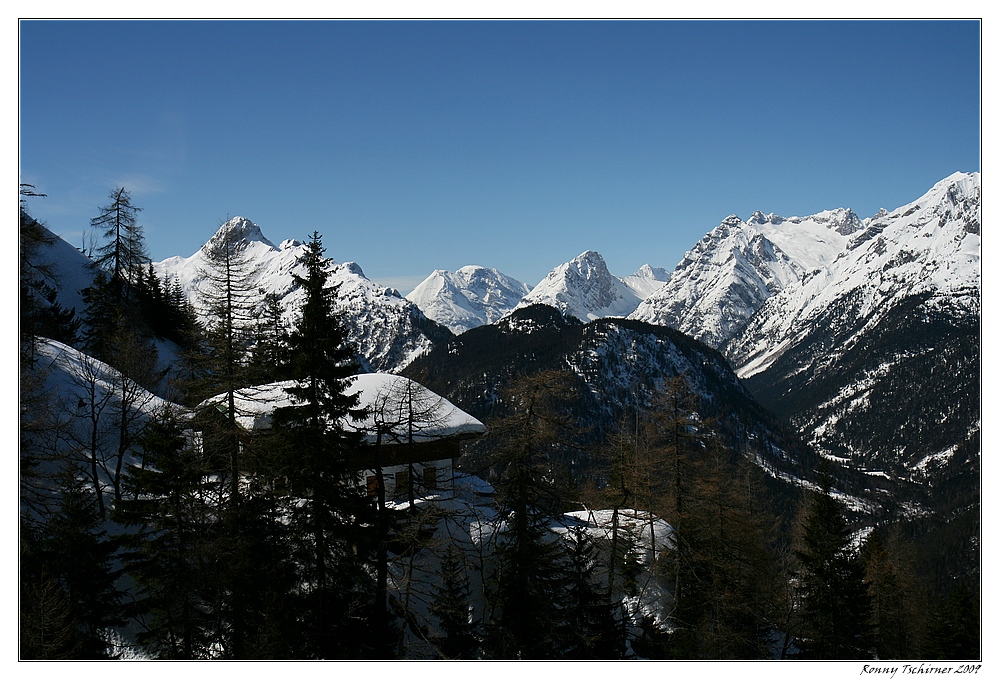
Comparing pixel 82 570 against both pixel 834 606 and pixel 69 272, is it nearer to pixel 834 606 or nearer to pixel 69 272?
pixel 834 606

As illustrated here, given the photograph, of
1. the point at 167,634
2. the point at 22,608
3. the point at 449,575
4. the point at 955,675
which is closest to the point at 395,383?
the point at 449,575

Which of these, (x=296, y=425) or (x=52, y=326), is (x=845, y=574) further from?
(x=52, y=326)

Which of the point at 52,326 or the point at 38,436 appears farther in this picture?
the point at 52,326

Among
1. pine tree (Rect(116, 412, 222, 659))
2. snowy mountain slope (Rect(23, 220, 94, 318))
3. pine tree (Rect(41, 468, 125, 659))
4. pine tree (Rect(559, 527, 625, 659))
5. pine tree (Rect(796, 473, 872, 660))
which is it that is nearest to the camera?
pine tree (Rect(116, 412, 222, 659))

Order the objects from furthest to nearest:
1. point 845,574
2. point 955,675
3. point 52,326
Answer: point 52,326
point 845,574
point 955,675

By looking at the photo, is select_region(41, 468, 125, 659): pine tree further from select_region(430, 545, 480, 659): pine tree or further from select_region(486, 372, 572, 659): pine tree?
select_region(486, 372, 572, 659): pine tree

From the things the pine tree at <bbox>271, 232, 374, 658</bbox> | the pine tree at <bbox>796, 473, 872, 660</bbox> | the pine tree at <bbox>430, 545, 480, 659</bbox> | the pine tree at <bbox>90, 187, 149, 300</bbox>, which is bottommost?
the pine tree at <bbox>796, 473, 872, 660</bbox>

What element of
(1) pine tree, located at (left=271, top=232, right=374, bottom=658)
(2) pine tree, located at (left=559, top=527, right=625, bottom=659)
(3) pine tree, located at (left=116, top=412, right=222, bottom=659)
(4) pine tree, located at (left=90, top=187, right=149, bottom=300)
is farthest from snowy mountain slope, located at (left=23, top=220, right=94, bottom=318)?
(2) pine tree, located at (left=559, top=527, right=625, bottom=659)

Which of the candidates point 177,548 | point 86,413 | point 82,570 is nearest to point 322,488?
point 177,548
